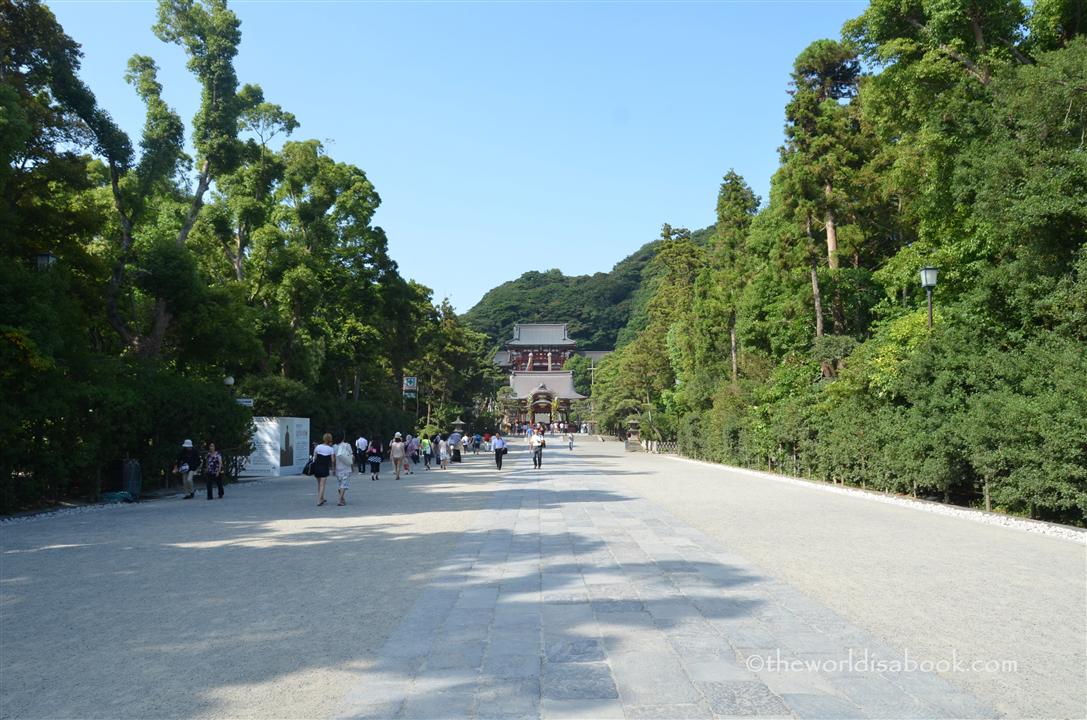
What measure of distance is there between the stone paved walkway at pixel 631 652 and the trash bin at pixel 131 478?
10849 millimetres

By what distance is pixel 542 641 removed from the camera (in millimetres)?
4992

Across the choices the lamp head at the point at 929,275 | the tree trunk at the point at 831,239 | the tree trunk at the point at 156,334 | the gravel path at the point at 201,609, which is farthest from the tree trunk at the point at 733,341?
the gravel path at the point at 201,609

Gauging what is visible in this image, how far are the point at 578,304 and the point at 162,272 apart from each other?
10761 cm

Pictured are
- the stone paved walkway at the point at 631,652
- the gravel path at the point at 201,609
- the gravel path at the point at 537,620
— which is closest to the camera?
the stone paved walkway at the point at 631,652

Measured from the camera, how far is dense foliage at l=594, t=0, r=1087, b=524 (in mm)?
11891

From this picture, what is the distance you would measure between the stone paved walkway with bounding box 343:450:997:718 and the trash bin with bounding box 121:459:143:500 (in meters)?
10.8

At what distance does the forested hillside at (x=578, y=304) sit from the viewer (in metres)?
120

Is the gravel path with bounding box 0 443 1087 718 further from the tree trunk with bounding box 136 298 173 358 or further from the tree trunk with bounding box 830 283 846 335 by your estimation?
the tree trunk with bounding box 830 283 846 335

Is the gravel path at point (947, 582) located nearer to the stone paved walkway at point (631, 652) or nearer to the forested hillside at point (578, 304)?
the stone paved walkway at point (631, 652)

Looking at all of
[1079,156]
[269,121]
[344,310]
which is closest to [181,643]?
[1079,156]

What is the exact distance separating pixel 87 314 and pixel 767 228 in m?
21.3

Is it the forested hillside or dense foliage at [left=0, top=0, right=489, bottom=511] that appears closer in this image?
dense foliage at [left=0, top=0, right=489, bottom=511]

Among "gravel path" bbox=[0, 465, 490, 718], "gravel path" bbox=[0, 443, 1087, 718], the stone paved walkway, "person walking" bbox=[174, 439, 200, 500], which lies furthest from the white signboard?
the stone paved walkway

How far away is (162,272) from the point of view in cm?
1898
